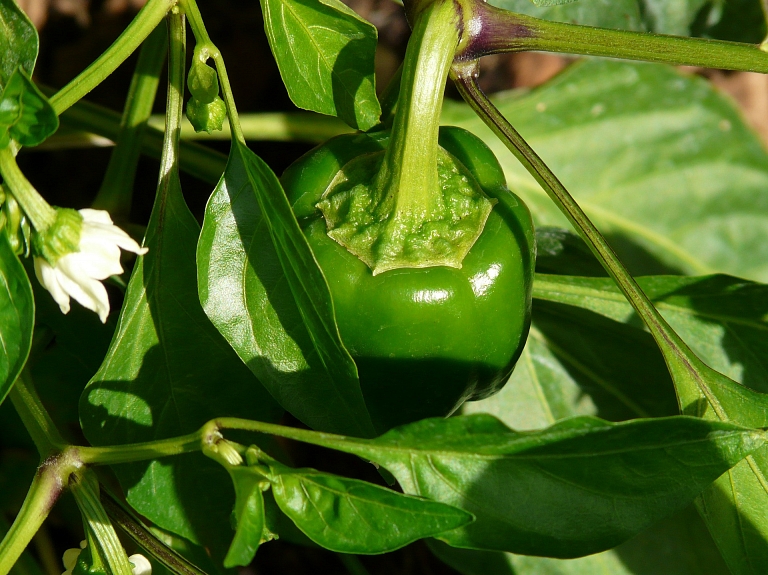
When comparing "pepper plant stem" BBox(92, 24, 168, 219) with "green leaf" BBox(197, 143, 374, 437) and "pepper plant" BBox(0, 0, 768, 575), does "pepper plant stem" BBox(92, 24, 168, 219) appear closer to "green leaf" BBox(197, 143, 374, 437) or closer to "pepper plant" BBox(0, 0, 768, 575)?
"pepper plant" BBox(0, 0, 768, 575)

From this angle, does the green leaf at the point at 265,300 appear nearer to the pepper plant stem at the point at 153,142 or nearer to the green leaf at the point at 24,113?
the green leaf at the point at 24,113

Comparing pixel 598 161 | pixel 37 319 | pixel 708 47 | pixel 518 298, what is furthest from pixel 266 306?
pixel 598 161

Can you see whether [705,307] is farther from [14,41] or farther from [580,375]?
[14,41]

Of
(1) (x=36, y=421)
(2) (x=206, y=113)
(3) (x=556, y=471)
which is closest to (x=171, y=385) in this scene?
(1) (x=36, y=421)

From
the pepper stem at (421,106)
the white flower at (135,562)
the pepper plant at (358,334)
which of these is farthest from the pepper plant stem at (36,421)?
the pepper stem at (421,106)

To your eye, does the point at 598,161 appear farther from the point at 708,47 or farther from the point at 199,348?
the point at 199,348

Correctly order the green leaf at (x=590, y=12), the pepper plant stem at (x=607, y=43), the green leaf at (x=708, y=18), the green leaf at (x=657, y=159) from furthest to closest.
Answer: the green leaf at (x=657, y=159) < the green leaf at (x=708, y=18) < the green leaf at (x=590, y=12) < the pepper plant stem at (x=607, y=43)
